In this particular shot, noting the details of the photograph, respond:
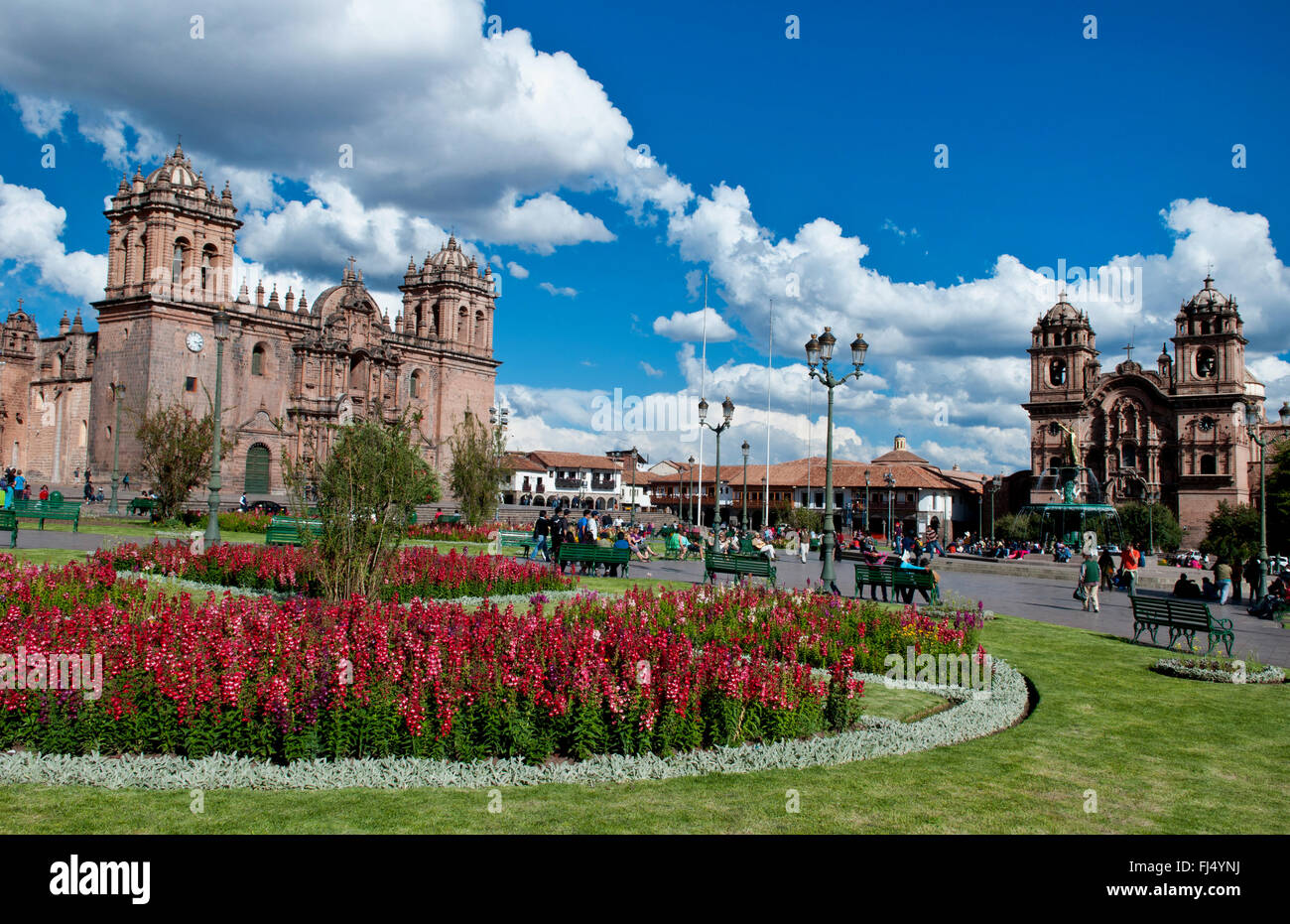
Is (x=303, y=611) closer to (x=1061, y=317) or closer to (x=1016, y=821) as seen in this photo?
(x=1016, y=821)

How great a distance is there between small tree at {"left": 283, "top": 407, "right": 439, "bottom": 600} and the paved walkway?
8.76 metres

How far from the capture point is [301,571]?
46.5 feet

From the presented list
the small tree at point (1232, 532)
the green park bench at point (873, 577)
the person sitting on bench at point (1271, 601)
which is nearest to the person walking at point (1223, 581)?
the person sitting on bench at point (1271, 601)

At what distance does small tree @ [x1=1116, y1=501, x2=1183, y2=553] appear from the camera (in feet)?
202

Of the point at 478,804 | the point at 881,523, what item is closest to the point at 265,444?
the point at 478,804

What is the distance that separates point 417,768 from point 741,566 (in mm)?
11861

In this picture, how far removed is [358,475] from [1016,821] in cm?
987

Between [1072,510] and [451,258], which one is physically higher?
[451,258]

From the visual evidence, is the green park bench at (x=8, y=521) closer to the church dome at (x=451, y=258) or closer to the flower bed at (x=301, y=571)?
the flower bed at (x=301, y=571)

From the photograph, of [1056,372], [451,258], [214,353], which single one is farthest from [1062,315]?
[214,353]

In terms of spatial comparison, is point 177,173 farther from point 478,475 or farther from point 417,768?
point 417,768

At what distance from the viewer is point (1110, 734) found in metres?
7.67

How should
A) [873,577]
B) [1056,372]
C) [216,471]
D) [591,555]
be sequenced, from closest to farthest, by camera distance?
[873,577] → [591,555] → [216,471] → [1056,372]

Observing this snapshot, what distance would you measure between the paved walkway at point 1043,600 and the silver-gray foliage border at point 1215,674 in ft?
2.98
